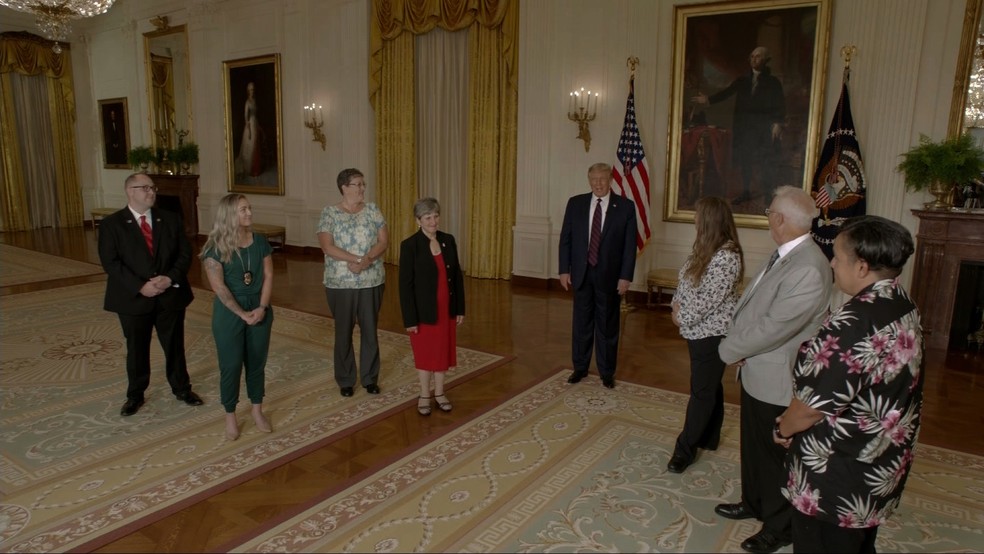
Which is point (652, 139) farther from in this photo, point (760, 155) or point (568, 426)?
point (568, 426)

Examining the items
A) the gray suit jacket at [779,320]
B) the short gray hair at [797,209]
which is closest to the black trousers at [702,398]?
the gray suit jacket at [779,320]

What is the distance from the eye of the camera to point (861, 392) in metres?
1.94

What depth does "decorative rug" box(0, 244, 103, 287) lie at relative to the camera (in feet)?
31.3

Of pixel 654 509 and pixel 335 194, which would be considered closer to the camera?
pixel 654 509

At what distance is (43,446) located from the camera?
3988 mm

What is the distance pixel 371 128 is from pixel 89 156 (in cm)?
988

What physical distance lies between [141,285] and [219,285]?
894 mm

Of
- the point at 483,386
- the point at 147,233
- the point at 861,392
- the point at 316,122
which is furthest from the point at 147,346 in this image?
the point at 316,122

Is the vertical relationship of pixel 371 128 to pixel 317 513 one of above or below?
above

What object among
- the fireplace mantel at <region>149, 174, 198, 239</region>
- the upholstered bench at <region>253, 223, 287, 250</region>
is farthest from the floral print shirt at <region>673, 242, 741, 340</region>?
the fireplace mantel at <region>149, 174, 198, 239</region>

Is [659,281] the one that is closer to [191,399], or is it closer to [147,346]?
[191,399]

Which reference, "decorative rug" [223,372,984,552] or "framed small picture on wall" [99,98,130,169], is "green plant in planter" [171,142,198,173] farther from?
"decorative rug" [223,372,984,552]

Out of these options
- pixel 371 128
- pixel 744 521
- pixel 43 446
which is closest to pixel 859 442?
pixel 744 521

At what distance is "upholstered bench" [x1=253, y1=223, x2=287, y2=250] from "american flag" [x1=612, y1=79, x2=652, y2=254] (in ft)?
23.1
